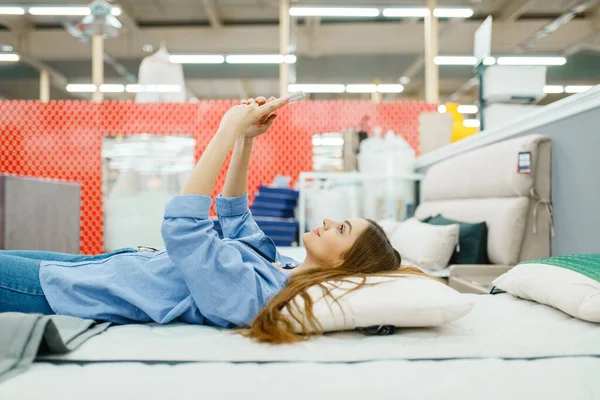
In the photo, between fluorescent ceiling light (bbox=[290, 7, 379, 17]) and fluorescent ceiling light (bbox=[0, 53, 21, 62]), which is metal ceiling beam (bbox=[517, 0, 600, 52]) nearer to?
fluorescent ceiling light (bbox=[290, 7, 379, 17])

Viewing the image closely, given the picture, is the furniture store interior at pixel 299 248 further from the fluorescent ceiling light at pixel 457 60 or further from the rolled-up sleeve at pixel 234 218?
the fluorescent ceiling light at pixel 457 60

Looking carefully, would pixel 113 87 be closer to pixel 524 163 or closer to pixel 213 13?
pixel 213 13

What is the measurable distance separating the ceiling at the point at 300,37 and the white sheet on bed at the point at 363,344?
8.28m

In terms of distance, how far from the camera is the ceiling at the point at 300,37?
9.54 metres

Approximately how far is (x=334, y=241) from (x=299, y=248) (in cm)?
243

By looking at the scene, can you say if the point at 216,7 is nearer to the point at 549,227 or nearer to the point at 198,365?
the point at 549,227

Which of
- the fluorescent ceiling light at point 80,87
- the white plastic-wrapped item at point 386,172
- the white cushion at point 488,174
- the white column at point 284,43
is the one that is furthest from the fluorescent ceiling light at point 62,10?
the white cushion at point 488,174

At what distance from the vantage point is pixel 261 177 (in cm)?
620

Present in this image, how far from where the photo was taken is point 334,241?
1.56m

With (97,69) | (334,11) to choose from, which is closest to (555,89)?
(334,11)

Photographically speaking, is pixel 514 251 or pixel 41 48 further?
pixel 41 48

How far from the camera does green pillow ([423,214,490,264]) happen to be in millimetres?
2916

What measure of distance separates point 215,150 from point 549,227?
2.07m

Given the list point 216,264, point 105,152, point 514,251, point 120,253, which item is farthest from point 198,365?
point 105,152
